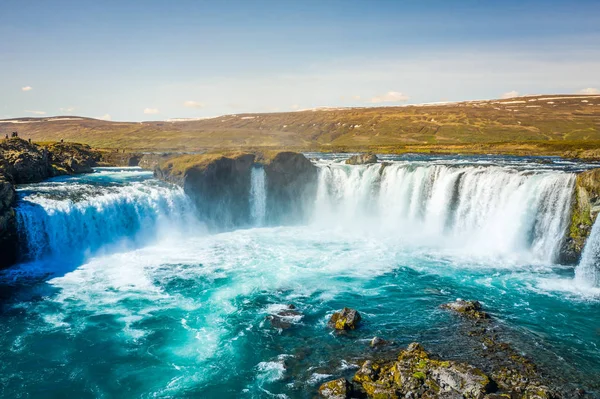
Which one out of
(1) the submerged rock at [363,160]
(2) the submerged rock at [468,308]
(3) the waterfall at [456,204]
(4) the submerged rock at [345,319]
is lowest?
(2) the submerged rock at [468,308]

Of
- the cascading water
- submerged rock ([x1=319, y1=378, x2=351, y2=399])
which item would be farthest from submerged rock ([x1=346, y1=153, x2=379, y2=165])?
submerged rock ([x1=319, y1=378, x2=351, y2=399])

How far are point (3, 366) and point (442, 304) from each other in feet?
67.1

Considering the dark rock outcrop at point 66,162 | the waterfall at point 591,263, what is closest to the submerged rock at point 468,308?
the waterfall at point 591,263

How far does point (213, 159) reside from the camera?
39.6 m

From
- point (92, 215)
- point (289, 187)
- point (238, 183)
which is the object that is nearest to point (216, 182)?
point (238, 183)

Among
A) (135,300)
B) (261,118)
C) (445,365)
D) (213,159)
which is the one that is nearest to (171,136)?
(261,118)

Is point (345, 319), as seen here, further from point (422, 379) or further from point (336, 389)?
point (422, 379)

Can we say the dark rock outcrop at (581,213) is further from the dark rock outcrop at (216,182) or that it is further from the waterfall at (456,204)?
the dark rock outcrop at (216,182)

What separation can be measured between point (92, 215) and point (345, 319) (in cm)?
2320

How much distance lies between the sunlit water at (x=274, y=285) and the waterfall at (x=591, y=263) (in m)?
1.06

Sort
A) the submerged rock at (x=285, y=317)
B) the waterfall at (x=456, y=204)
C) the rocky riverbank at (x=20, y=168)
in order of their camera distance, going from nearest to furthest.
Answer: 1. the submerged rock at (x=285, y=317)
2. the rocky riverbank at (x=20, y=168)
3. the waterfall at (x=456, y=204)

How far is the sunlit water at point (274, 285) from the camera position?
16016 millimetres

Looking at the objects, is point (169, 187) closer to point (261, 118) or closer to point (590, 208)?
point (590, 208)

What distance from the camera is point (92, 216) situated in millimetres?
31672
